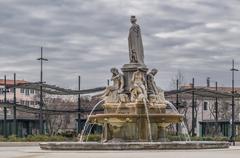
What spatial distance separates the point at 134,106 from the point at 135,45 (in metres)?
3.83

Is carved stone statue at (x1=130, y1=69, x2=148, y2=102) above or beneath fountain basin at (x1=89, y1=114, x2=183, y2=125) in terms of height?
above

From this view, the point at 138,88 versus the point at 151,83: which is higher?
the point at 151,83

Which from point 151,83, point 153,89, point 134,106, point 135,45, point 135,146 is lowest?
point 135,146

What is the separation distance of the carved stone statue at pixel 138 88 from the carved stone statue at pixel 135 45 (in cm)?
121

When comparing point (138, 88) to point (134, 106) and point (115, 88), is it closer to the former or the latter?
point (134, 106)

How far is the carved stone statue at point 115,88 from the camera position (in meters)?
35.1

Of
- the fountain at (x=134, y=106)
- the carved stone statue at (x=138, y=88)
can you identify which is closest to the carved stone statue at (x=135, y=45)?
the fountain at (x=134, y=106)

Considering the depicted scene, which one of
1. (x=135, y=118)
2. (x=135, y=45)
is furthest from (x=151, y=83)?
(x=135, y=118)

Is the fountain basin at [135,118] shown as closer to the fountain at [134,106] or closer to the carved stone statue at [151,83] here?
the fountain at [134,106]

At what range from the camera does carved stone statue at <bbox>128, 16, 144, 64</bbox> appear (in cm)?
3600

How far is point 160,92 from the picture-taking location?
35.8 metres

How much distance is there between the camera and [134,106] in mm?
33969

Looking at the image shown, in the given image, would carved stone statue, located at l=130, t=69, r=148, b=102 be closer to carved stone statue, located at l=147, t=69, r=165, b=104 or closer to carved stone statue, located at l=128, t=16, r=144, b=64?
carved stone statue, located at l=147, t=69, r=165, b=104

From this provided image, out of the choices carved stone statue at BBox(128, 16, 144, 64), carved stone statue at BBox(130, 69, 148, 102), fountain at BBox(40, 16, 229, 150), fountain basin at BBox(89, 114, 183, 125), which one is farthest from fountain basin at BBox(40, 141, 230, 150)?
carved stone statue at BBox(128, 16, 144, 64)
